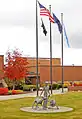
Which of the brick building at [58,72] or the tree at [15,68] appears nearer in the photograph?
the tree at [15,68]

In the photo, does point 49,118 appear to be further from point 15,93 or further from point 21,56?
point 21,56

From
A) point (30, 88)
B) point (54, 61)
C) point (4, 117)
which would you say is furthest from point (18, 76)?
point (4, 117)

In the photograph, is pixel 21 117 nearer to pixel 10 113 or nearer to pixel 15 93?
pixel 10 113

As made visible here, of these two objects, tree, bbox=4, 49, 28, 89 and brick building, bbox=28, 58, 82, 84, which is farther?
brick building, bbox=28, 58, 82, 84

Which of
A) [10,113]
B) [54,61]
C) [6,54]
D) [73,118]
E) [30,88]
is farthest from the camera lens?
[54,61]

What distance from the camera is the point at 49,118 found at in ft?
64.6

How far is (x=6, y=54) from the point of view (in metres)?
54.8

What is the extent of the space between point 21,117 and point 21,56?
35626 mm

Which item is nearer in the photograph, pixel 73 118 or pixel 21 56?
pixel 73 118

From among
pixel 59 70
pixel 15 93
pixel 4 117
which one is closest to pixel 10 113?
pixel 4 117

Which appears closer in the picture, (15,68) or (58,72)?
(15,68)

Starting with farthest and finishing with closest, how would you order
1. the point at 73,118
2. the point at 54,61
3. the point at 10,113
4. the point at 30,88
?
the point at 54,61
the point at 30,88
the point at 10,113
the point at 73,118

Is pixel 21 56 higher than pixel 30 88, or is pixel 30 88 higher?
pixel 21 56

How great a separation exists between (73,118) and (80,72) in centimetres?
4664
